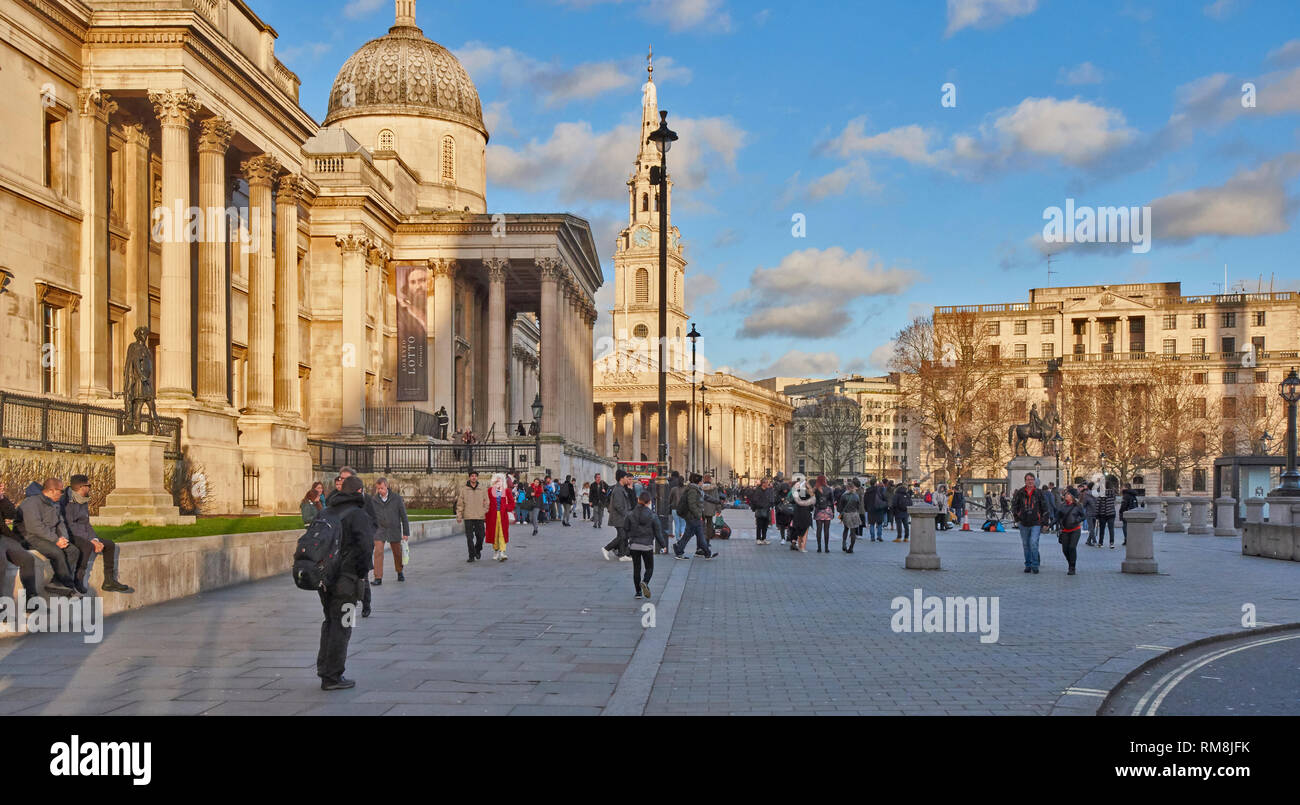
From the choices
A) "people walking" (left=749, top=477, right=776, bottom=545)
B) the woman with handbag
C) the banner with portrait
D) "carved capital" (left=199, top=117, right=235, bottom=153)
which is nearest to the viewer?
the woman with handbag

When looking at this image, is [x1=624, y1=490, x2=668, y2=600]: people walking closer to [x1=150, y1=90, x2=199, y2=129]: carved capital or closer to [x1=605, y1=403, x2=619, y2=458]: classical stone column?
[x1=150, y1=90, x2=199, y2=129]: carved capital

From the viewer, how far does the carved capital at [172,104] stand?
2645 centimetres

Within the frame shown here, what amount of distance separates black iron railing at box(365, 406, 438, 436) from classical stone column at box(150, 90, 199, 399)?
70.1 feet

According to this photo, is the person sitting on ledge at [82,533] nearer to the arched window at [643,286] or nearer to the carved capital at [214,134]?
the carved capital at [214,134]

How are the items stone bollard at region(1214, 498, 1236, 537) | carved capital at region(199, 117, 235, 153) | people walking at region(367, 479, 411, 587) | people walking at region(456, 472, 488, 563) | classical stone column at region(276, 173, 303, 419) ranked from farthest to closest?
1. classical stone column at region(276, 173, 303, 419)
2. stone bollard at region(1214, 498, 1236, 537)
3. carved capital at region(199, 117, 235, 153)
4. people walking at region(456, 472, 488, 563)
5. people walking at region(367, 479, 411, 587)

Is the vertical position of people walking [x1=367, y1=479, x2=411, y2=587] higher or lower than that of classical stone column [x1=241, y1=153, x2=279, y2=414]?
lower

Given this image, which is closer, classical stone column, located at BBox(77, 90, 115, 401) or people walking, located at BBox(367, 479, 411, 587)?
people walking, located at BBox(367, 479, 411, 587)

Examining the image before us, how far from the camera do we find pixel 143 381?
20.2 metres

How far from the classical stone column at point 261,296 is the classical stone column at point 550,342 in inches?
808

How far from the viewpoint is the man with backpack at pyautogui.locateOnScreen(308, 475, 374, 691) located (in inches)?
339

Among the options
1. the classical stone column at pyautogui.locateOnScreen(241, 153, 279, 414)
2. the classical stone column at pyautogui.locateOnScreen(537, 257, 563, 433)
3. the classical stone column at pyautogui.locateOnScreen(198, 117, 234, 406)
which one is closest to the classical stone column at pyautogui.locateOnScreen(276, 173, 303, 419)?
the classical stone column at pyautogui.locateOnScreen(241, 153, 279, 414)

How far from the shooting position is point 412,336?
160ft

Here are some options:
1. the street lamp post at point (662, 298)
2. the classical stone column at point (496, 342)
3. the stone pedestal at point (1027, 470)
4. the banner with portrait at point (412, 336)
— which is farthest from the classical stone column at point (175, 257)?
the stone pedestal at point (1027, 470)

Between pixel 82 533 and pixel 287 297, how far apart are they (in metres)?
24.3
